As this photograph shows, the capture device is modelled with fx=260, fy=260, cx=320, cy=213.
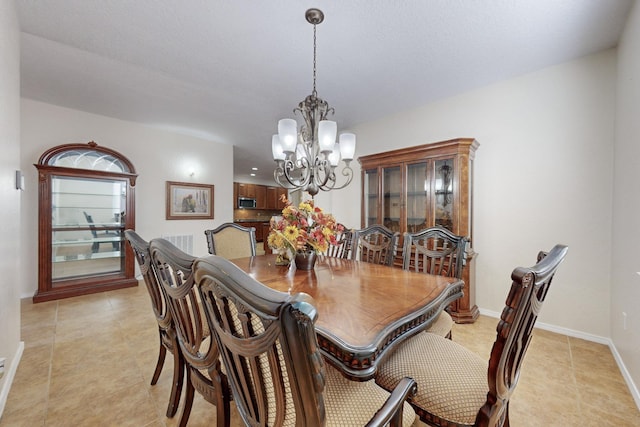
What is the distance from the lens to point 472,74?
2.71 meters

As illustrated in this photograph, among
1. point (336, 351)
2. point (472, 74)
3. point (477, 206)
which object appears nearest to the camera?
point (336, 351)

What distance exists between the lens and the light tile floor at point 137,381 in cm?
148

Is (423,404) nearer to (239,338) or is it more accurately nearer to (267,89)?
(239,338)

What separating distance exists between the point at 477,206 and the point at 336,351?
2863mm

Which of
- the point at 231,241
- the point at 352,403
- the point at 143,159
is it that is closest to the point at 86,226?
the point at 143,159

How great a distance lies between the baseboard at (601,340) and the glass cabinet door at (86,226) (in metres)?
5.23

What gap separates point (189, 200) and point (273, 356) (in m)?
4.93

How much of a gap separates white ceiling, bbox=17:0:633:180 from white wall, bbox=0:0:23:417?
404 millimetres

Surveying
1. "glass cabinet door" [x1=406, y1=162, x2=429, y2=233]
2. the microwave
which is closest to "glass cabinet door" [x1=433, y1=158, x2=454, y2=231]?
"glass cabinet door" [x1=406, y1=162, x2=429, y2=233]

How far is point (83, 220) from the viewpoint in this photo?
149 inches

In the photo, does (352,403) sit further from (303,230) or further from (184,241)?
(184,241)

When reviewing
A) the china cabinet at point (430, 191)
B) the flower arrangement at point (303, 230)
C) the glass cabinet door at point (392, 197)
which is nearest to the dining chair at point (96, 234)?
the flower arrangement at point (303, 230)

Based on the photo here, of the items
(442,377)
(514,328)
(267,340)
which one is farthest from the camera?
(442,377)

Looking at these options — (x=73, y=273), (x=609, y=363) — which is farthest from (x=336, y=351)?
(x=73, y=273)
